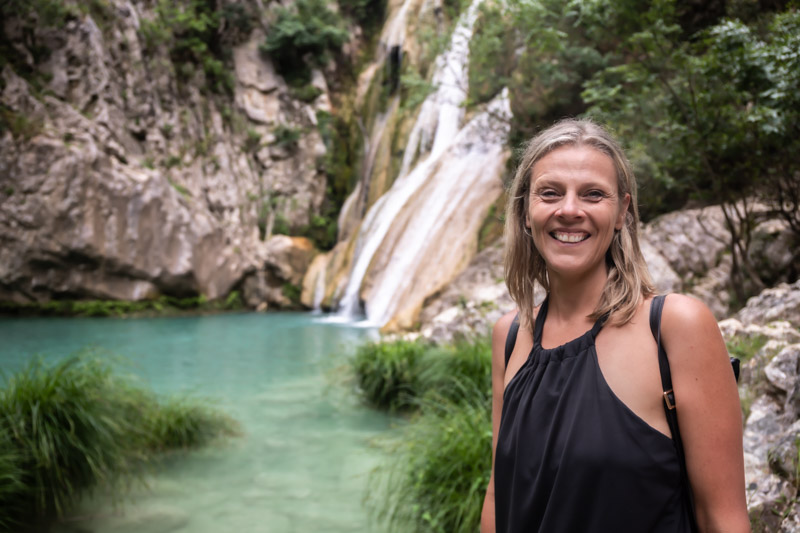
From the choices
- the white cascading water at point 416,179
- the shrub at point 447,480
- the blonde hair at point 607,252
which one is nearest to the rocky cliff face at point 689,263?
the shrub at point 447,480

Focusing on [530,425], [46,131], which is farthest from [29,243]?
[530,425]

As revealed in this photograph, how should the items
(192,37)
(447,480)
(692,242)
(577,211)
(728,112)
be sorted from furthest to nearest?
(192,37) < (692,242) < (728,112) < (447,480) < (577,211)

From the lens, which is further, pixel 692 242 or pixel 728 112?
pixel 692 242

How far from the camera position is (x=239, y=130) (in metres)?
19.0

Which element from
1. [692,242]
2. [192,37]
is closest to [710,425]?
[692,242]

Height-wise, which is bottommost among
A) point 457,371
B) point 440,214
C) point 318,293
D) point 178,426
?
point 178,426

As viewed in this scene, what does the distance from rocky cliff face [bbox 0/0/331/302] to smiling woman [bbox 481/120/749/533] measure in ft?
47.5

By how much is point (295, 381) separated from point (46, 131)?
9.79 m

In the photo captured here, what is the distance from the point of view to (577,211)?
1412 millimetres

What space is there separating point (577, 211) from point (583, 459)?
557mm

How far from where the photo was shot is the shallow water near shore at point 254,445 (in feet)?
12.5

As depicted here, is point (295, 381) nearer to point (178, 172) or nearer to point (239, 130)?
point (178, 172)

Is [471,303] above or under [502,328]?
under

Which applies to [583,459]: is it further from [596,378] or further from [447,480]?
[447,480]
